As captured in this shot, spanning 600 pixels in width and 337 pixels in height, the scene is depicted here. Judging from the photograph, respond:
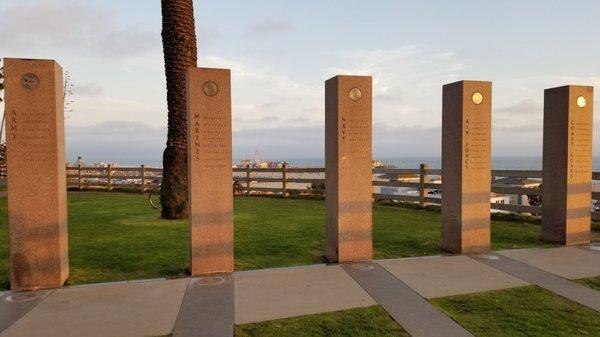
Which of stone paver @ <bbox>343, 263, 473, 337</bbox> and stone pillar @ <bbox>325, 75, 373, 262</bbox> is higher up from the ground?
stone pillar @ <bbox>325, 75, 373, 262</bbox>

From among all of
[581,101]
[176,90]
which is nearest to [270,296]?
[581,101]

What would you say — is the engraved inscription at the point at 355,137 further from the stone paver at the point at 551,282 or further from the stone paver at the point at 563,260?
the stone paver at the point at 563,260

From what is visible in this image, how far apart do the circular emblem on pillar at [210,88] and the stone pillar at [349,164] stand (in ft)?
4.89

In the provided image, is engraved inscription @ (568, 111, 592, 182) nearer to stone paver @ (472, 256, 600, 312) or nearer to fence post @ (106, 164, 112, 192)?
stone paver @ (472, 256, 600, 312)

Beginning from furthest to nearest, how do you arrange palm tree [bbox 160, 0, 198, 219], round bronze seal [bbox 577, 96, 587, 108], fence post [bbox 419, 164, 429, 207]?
fence post [bbox 419, 164, 429, 207], palm tree [bbox 160, 0, 198, 219], round bronze seal [bbox 577, 96, 587, 108]

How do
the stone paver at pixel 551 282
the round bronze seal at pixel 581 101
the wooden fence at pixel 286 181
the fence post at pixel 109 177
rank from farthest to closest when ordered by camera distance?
the fence post at pixel 109 177 → the wooden fence at pixel 286 181 → the round bronze seal at pixel 581 101 → the stone paver at pixel 551 282

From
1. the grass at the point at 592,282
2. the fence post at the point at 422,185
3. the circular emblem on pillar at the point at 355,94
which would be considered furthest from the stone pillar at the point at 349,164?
the fence post at the point at 422,185

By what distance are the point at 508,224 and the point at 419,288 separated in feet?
17.3

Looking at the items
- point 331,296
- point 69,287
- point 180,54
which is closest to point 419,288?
point 331,296

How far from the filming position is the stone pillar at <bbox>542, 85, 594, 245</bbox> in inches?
249

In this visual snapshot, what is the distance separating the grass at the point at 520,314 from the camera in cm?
311

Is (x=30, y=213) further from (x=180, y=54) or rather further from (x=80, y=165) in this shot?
(x=80, y=165)

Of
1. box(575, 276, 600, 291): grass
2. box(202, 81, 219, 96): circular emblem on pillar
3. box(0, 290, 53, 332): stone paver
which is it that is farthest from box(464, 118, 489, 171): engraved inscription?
box(0, 290, 53, 332): stone paver

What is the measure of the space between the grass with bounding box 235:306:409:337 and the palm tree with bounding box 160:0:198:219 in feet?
20.2
